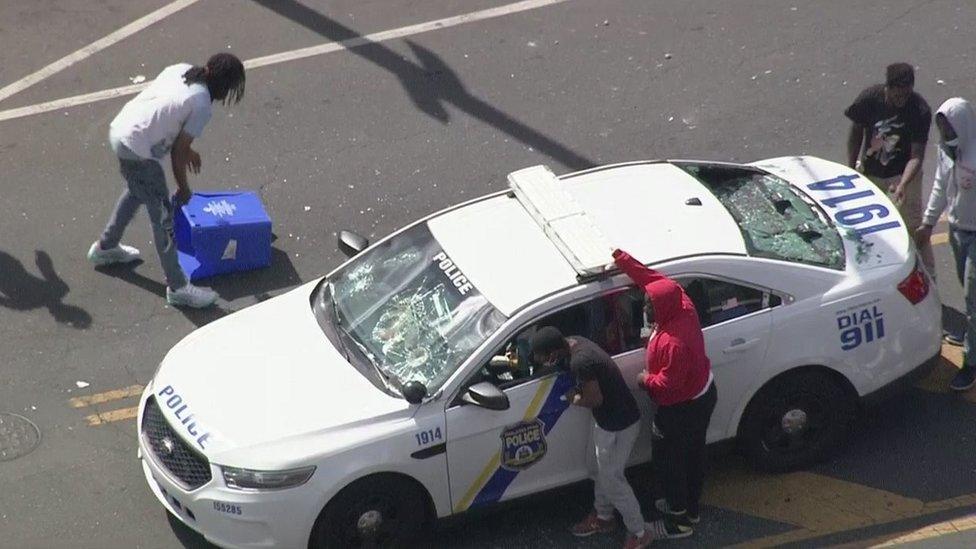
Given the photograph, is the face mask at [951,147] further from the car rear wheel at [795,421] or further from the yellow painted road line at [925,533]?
the yellow painted road line at [925,533]

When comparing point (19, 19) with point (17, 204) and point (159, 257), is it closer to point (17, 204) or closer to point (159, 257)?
point (17, 204)

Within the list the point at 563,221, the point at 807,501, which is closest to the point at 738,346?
the point at 807,501

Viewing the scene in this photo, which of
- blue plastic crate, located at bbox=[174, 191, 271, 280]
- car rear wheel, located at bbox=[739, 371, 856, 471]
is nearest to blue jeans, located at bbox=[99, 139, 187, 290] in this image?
blue plastic crate, located at bbox=[174, 191, 271, 280]

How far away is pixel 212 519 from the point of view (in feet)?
25.2

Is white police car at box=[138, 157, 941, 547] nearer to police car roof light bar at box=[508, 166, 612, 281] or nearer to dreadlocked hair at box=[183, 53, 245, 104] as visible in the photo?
police car roof light bar at box=[508, 166, 612, 281]

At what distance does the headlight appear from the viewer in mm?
7512

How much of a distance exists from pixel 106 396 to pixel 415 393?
276 cm

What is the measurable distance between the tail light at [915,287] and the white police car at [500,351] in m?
0.01

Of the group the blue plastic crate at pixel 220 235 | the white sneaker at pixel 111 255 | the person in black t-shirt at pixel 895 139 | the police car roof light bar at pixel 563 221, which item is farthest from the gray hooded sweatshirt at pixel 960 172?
the white sneaker at pixel 111 255

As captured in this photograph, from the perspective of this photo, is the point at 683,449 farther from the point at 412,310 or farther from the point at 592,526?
the point at 412,310

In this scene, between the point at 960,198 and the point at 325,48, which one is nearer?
the point at 960,198

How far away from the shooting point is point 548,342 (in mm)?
7535

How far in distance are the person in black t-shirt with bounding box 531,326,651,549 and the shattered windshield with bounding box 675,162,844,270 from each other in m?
1.24

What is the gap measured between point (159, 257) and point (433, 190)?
7.56ft
